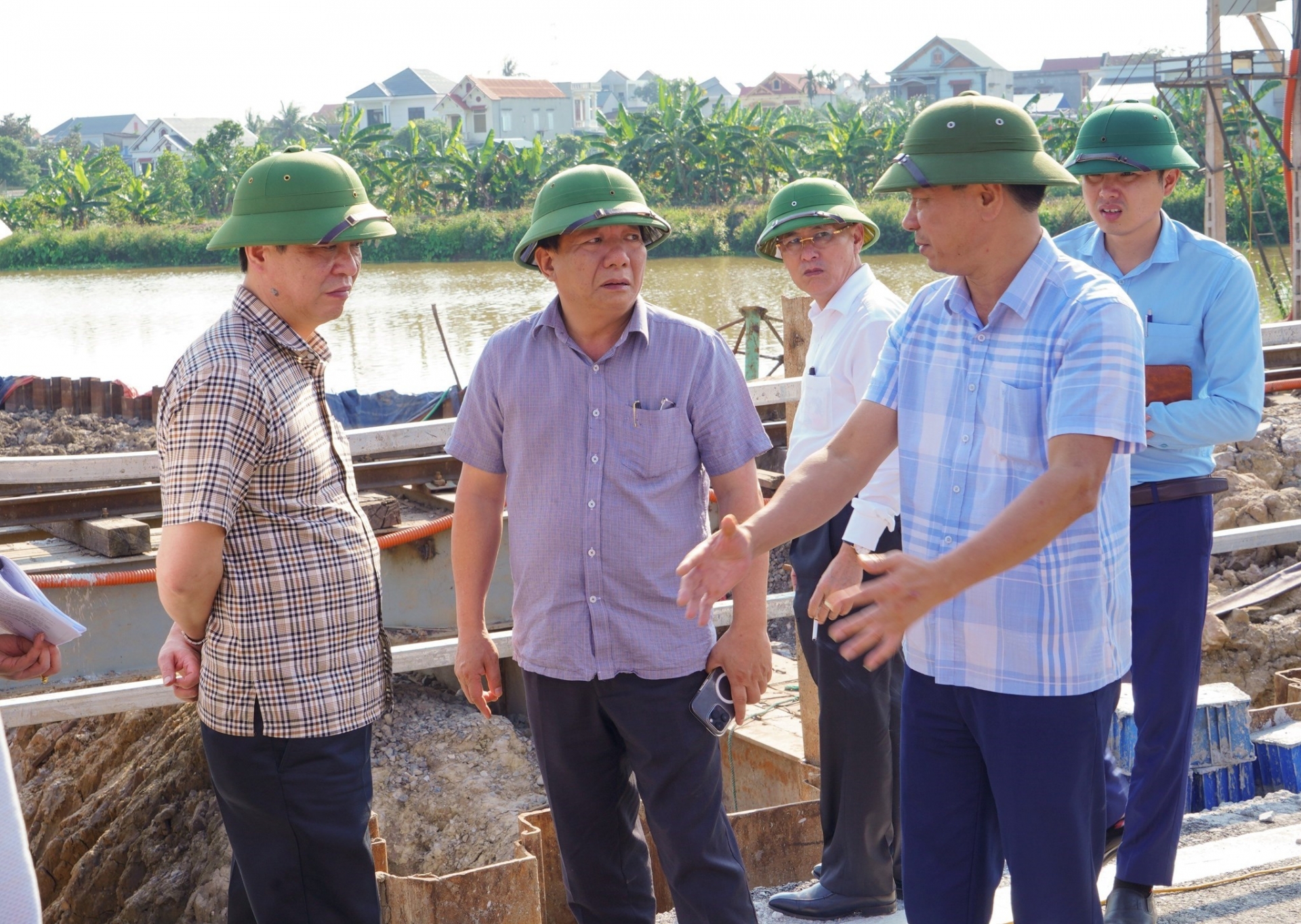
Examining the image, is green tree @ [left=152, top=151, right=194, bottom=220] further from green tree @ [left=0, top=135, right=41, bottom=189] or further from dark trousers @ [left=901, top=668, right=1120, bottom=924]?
dark trousers @ [left=901, top=668, right=1120, bottom=924]

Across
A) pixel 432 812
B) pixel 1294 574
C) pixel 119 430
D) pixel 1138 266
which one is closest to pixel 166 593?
pixel 1138 266

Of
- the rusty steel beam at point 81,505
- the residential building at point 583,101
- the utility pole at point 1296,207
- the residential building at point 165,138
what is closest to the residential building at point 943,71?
the residential building at point 583,101

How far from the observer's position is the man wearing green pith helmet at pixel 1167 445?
2.97 meters

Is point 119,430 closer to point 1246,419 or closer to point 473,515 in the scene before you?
point 473,515

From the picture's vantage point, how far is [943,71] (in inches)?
3733

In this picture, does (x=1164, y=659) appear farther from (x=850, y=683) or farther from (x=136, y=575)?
(x=136, y=575)

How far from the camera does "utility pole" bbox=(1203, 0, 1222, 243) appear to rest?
20750mm

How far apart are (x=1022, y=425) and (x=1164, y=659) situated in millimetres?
1112

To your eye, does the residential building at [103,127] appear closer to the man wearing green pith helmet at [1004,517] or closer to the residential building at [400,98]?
the residential building at [400,98]

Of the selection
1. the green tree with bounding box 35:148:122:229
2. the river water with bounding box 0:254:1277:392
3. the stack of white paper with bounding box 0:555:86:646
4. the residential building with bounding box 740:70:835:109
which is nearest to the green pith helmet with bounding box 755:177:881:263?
the stack of white paper with bounding box 0:555:86:646

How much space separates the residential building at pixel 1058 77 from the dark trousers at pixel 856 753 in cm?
10651

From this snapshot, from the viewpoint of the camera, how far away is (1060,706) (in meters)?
2.22

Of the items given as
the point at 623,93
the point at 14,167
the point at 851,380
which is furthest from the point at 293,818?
the point at 623,93

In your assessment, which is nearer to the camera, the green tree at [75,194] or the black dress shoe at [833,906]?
the black dress shoe at [833,906]
